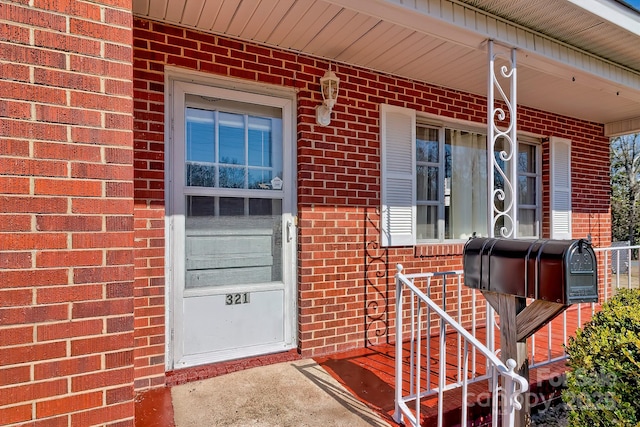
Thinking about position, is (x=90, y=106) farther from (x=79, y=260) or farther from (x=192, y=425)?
(x=192, y=425)

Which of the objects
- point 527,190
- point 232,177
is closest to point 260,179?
point 232,177

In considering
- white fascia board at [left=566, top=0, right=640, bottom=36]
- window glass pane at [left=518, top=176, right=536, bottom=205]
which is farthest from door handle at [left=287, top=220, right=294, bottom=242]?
window glass pane at [left=518, top=176, right=536, bottom=205]

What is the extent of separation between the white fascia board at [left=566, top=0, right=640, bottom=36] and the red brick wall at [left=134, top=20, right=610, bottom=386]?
5.09 ft

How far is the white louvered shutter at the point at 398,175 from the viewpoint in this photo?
3664 millimetres

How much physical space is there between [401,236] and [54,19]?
312 centimetres

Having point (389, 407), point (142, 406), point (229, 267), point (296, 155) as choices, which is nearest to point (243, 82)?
point (296, 155)

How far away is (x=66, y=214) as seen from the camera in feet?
4.94

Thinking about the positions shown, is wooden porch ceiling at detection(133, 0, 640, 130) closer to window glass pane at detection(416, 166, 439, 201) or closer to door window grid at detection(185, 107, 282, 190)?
door window grid at detection(185, 107, 282, 190)

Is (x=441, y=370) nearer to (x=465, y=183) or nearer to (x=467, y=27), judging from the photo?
(x=467, y=27)

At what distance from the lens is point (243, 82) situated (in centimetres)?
308

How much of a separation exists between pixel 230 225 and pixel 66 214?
1596 millimetres

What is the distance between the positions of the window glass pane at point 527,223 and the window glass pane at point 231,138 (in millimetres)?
3822

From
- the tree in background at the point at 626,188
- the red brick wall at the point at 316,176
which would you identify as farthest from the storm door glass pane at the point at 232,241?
the tree in background at the point at 626,188

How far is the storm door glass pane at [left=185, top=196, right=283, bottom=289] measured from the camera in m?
2.95
